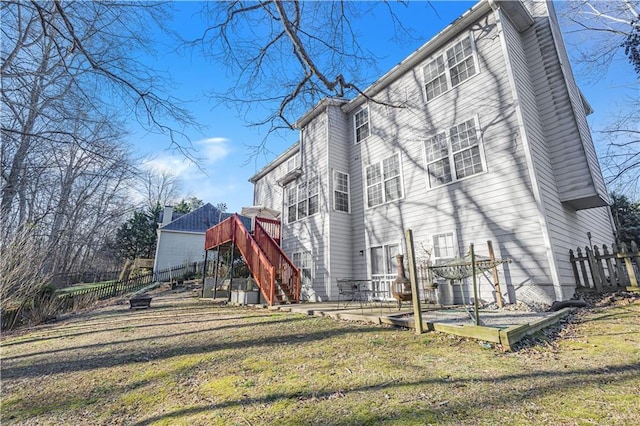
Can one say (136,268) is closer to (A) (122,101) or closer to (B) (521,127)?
(A) (122,101)

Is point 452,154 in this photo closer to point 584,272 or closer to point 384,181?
point 384,181

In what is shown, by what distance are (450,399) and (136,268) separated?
29.9m

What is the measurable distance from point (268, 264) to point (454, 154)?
6.82 metres

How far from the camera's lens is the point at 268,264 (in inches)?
349

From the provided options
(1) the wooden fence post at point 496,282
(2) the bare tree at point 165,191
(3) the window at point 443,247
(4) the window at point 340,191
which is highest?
(2) the bare tree at point 165,191

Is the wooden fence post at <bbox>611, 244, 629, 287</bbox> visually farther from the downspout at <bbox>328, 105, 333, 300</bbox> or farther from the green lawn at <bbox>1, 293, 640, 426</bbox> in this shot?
the downspout at <bbox>328, 105, 333, 300</bbox>

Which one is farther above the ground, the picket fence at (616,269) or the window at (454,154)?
the window at (454,154)

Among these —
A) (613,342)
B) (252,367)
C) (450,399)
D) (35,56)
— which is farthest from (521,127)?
(35,56)

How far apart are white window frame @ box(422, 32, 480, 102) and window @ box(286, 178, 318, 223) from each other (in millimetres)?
5719

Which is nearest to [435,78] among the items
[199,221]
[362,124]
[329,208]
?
[362,124]

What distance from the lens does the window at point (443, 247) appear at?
791cm

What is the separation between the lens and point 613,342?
3582 mm

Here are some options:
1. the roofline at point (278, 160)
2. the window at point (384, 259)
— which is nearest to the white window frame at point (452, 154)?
the window at point (384, 259)

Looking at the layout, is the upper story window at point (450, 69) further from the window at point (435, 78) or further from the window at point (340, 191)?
the window at point (340, 191)
